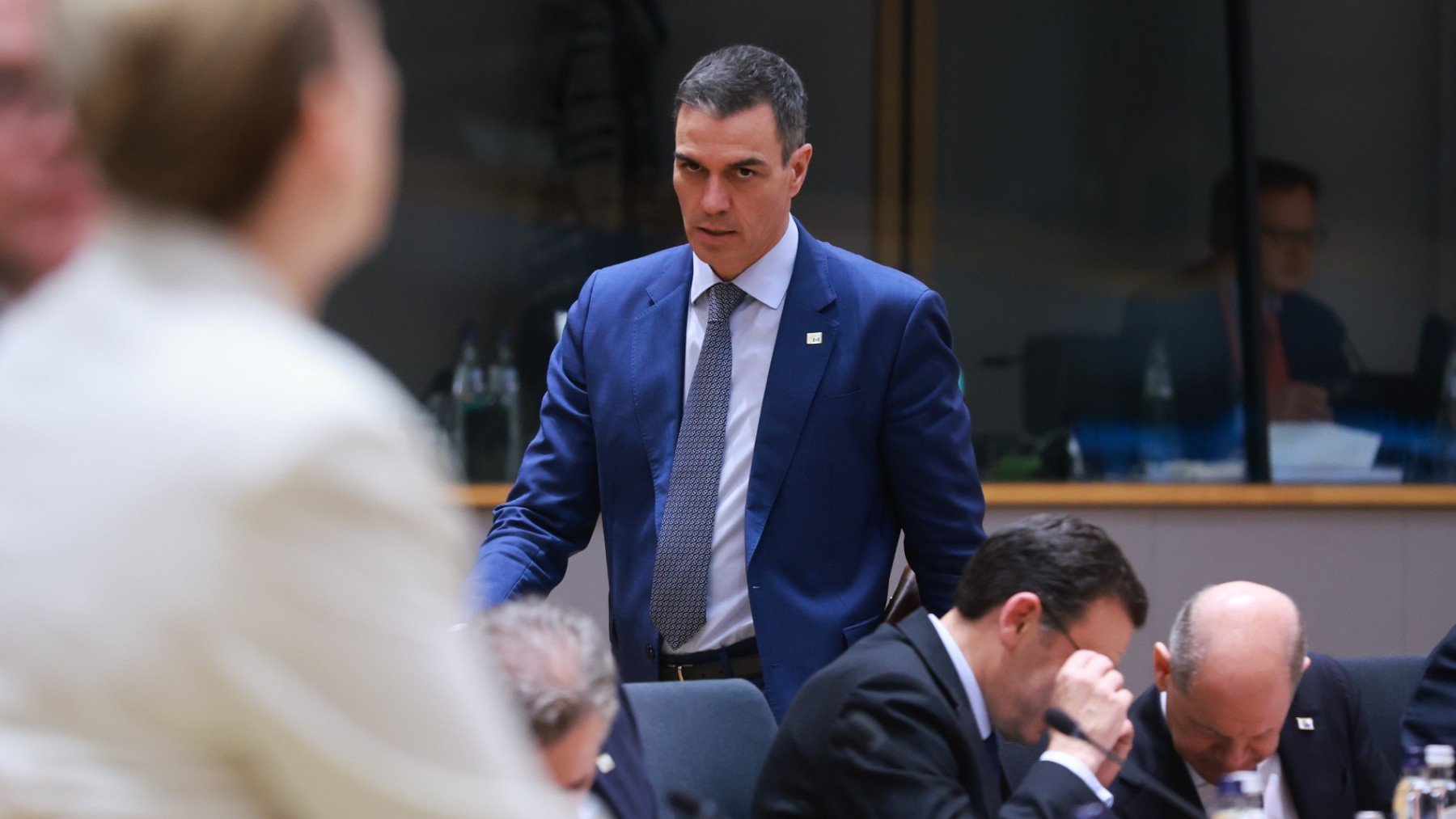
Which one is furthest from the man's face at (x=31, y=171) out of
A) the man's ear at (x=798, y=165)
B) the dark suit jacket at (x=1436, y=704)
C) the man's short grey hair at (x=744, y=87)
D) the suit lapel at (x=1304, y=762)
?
the dark suit jacket at (x=1436, y=704)

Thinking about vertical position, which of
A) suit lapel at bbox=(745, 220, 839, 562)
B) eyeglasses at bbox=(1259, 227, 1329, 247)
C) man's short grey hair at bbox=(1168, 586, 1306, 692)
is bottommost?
man's short grey hair at bbox=(1168, 586, 1306, 692)

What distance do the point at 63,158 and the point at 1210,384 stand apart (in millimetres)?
4764

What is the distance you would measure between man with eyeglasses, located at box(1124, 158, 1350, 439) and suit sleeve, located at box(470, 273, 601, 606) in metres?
3.20

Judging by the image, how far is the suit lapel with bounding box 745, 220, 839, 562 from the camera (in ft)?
8.13

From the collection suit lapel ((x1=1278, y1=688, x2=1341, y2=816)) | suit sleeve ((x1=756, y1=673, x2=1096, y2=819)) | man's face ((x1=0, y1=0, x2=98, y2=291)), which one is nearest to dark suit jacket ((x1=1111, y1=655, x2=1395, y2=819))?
suit lapel ((x1=1278, y1=688, x2=1341, y2=816))

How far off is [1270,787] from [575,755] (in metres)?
1.46

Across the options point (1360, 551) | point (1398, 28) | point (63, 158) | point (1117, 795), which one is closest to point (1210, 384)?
point (1360, 551)

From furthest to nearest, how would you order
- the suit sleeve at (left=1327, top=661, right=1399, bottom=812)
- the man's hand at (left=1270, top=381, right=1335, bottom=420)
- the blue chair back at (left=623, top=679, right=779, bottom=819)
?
the man's hand at (left=1270, top=381, right=1335, bottom=420)
the suit sleeve at (left=1327, top=661, right=1399, bottom=812)
the blue chair back at (left=623, top=679, right=779, bottom=819)

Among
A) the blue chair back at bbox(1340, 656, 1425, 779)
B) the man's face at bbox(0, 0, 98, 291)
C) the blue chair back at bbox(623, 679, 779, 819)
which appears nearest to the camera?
the man's face at bbox(0, 0, 98, 291)

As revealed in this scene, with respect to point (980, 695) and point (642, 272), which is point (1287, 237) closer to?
point (642, 272)

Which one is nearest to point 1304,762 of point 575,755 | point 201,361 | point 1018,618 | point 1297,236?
point 1018,618

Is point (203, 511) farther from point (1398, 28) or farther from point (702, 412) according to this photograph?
point (1398, 28)

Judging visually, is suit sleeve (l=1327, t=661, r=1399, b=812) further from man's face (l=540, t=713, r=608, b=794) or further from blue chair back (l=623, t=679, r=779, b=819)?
man's face (l=540, t=713, r=608, b=794)

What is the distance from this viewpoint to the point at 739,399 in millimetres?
2561
